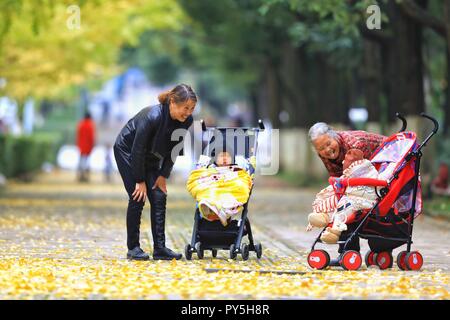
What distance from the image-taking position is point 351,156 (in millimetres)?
12258

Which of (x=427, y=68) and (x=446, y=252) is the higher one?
(x=427, y=68)

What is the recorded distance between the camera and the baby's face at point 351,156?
40.2 feet

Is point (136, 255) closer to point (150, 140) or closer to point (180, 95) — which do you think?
point (150, 140)

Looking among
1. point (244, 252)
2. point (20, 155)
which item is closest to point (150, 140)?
point (244, 252)

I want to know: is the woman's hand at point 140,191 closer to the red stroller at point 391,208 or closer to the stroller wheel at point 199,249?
the stroller wheel at point 199,249

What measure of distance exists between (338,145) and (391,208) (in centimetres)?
75

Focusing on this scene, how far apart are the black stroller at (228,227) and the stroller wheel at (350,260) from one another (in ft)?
4.46

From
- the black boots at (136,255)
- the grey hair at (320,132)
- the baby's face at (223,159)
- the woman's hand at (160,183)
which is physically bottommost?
the black boots at (136,255)

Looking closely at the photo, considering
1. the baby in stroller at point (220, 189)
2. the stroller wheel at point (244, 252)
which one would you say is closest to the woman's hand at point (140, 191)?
the baby in stroller at point (220, 189)

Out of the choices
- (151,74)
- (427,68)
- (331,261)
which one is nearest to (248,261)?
(331,261)

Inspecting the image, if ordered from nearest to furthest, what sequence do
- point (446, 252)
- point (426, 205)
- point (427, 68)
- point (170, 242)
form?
point (446, 252)
point (170, 242)
point (426, 205)
point (427, 68)

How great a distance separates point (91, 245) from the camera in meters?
15.0
